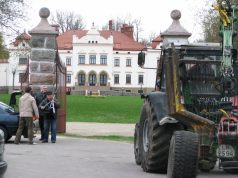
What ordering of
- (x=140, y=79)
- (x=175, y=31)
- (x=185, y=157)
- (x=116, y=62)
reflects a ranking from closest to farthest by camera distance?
(x=185, y=157)
(x=175, y=31)
(x=140, y=79)
(x=116, y=62)

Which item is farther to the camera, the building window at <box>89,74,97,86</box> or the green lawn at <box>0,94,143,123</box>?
the building window at <box>89,74,97,86</box>

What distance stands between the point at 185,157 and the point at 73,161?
5.43 m

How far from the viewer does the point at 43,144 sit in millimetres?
21250

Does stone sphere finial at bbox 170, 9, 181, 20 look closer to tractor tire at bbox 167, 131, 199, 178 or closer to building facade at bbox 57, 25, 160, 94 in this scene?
tractor tire at bbox 167, 131, 199, 178

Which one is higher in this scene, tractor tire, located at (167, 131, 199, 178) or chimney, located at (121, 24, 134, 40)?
chimney, located at (121, 24, 134, 40)

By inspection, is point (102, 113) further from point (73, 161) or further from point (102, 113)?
point (73, 161)

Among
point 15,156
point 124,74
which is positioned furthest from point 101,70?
point 15,156

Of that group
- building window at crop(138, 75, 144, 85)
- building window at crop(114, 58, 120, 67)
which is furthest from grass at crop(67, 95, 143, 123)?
building window at crop(114, 58, 120, 67)

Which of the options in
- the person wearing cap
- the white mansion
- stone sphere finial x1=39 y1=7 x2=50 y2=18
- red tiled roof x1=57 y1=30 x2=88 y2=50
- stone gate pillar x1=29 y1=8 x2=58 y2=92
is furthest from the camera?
the white mansion

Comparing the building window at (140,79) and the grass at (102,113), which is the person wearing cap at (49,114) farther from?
the building window at (140,79)

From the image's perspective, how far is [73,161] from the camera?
15617 millimetres

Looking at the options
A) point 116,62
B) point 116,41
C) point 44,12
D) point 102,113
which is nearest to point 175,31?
point 44,12

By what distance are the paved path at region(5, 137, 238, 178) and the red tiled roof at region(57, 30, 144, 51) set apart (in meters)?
109

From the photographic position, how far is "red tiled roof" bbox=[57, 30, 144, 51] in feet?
427
